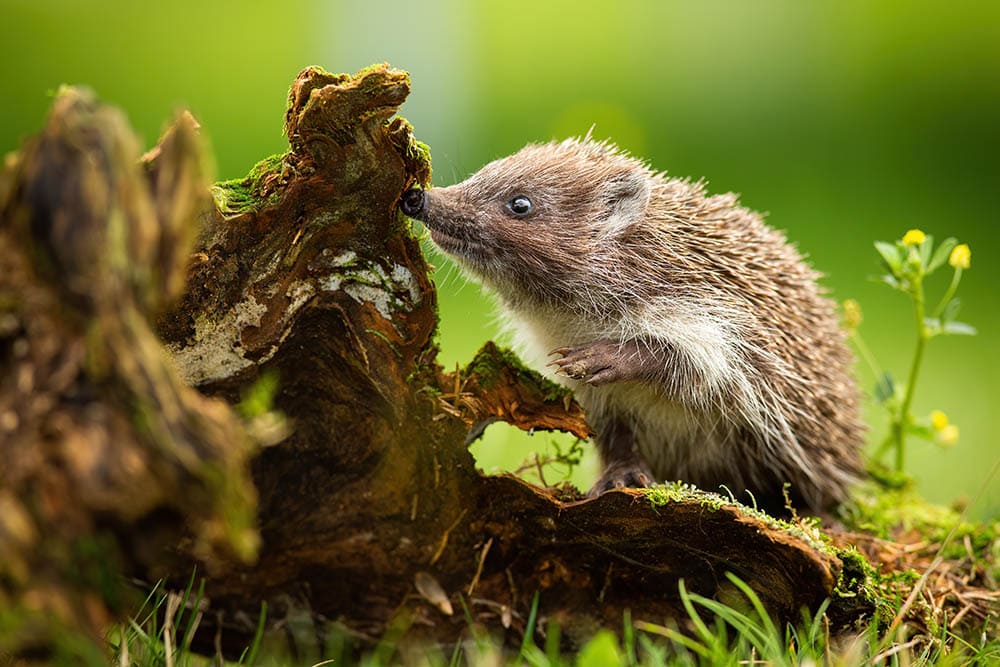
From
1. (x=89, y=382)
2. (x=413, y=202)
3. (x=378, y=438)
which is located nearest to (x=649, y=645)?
(x=378, y=438)

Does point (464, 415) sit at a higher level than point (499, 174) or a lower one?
lower

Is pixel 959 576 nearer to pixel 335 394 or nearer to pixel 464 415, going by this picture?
pixel 464 415

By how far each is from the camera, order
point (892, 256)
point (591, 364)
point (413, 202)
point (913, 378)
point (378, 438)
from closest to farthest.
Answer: point (378, 438), point (413, 202), point (591, 364), point (892, 256), point (913, 378)

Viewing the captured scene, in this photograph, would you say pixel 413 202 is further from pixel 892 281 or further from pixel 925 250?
pixel 925 250

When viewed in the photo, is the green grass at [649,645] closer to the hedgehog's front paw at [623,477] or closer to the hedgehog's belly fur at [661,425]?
the hedgehog's front paw at [623,477]

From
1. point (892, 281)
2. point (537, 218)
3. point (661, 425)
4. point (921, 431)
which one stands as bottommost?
point (661, 425)

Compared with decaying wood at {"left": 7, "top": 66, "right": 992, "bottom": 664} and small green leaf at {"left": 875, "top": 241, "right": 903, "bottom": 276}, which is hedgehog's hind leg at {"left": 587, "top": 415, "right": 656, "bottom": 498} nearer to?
decaying wood at {"left": 7, "top": 66, "right": 992, "bottom": 664}

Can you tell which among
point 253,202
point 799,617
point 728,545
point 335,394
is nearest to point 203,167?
point 253,202
